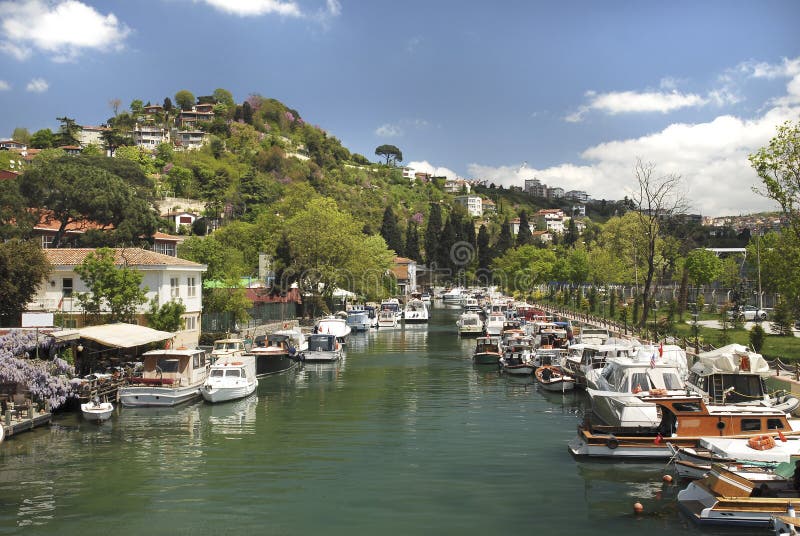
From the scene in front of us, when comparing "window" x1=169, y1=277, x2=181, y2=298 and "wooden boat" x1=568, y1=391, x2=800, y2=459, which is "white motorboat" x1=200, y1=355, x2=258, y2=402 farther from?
"wooden boat" x1=568, y1=391, x2=800, y2=459

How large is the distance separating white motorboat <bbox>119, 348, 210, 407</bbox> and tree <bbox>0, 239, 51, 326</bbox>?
341 inches

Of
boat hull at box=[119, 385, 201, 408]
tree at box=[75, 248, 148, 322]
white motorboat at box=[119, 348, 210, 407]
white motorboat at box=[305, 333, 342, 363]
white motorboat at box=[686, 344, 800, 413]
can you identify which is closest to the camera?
white motorboat at box=[686, 344, 800, 413]

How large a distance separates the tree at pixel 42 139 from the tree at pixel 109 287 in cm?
13881

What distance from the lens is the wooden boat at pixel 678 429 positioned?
70.8 ft

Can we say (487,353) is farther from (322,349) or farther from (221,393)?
(221,393)

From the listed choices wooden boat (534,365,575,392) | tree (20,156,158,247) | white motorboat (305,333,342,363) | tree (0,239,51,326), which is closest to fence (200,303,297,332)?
white motorboat (305,333,342,363)

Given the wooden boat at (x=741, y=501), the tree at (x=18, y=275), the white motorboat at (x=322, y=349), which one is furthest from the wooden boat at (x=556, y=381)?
the tree at (x=18, y=275)

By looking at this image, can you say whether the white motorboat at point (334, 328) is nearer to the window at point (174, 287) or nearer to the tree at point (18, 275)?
the window at point (174, 287)

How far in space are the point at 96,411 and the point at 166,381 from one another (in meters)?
4.99

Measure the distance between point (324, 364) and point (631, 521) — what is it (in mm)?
34593

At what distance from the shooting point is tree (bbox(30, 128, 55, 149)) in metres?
160

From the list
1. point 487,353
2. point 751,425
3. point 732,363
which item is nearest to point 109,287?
point 487,353

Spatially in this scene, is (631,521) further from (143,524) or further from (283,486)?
(143,524)

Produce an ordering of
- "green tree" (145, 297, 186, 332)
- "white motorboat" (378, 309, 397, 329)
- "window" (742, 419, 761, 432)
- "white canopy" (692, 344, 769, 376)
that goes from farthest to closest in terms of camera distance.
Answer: "white motorboat" (378, 309, 397, 329) < "green tree" (145, 297, 186, 332) < "white canopy" (692, 344, 769, 376) < "window" (742, 419, 761, 432)
